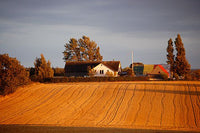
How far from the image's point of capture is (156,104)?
25672mm

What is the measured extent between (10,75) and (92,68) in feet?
95.6

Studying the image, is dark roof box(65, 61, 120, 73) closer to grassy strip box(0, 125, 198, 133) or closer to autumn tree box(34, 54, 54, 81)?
autumn tree box(34, 54, 54, 81)

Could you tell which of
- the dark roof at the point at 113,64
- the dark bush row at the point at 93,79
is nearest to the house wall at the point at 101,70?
the dark roof at the point at 113,64

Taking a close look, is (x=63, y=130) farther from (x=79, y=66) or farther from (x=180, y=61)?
(x=79, y=66)

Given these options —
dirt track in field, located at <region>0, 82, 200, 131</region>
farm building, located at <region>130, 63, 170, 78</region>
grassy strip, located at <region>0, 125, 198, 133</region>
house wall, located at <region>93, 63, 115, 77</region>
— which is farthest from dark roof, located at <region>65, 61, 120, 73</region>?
grassy strip, located at <region>0, 125, 198, 133</region>

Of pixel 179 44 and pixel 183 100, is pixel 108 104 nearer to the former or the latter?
pixel 183 100

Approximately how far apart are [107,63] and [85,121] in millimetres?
42932

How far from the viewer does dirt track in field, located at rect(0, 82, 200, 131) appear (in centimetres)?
2088

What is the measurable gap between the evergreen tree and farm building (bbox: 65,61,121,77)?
15004 mm

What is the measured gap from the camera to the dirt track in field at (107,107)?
2088 centimetres

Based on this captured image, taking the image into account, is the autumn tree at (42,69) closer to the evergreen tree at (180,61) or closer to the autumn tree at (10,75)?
the autumn tree at (10,75)

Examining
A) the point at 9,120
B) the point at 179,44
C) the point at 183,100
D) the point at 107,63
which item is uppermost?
the point at 179,44

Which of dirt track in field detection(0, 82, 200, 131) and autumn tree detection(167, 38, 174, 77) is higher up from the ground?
autumn tree detection(167, 38, 174, 77)

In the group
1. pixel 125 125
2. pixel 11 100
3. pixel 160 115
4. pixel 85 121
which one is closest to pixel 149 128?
pixel 125 125
